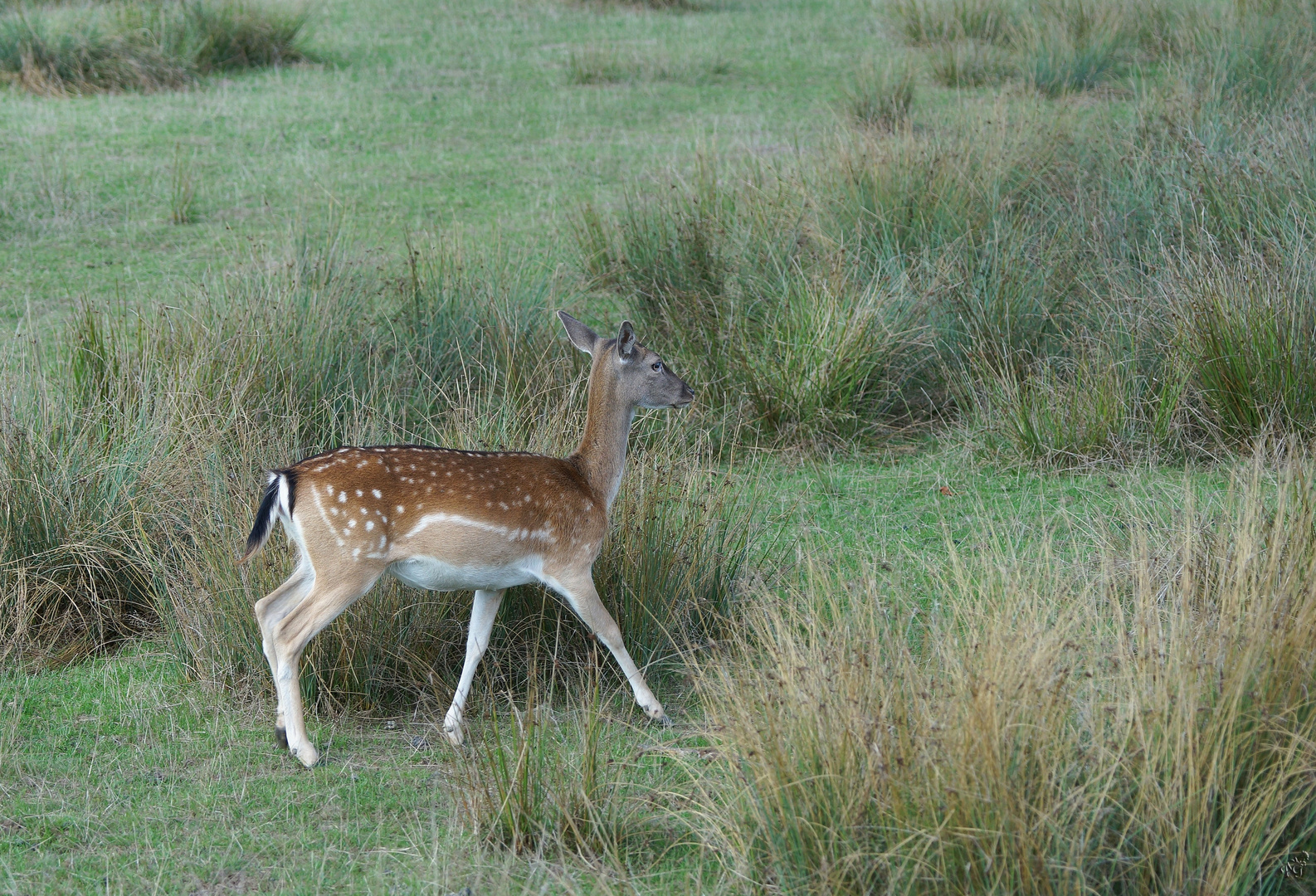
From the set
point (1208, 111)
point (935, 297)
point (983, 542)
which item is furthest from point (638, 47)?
point (983, 542)

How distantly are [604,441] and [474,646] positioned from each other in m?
0.90

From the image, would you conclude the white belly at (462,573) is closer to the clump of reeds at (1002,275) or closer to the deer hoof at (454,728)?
the deer hoof at (454,728)

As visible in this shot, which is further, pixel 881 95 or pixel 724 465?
pixel 881 95

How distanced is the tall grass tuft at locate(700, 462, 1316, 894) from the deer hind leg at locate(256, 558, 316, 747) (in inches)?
63.8

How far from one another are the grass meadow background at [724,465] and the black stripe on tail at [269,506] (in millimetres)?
567

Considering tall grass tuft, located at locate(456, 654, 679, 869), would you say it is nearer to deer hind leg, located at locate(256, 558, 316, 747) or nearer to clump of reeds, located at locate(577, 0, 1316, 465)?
deer hind leg, located at locate(256, 558, 316, 747)

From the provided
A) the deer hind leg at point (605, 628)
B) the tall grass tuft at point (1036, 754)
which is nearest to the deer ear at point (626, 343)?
the deer hind leg at point (605, 628)

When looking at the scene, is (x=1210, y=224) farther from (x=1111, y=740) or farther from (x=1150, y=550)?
(x=1111, y=740)

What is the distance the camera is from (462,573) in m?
4.62

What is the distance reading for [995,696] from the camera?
3.41 meters

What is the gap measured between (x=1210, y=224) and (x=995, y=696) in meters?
5.89

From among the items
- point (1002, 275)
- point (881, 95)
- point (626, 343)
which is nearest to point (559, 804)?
point (626, 343)

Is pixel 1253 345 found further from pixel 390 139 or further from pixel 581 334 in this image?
pixel 390 139

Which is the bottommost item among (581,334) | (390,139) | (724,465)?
(724,465)
